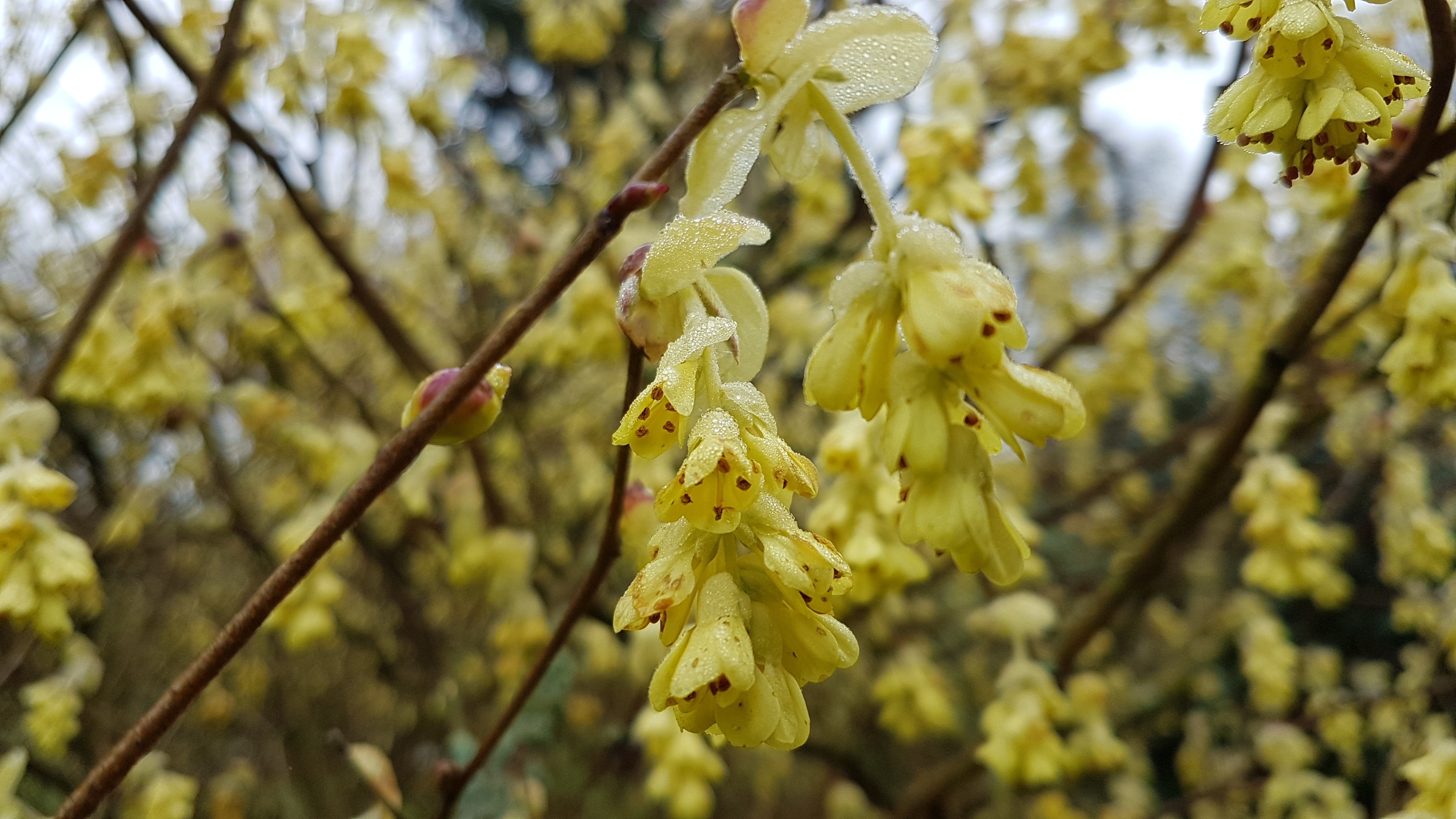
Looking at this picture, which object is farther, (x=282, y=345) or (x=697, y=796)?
(x=282, y=345)

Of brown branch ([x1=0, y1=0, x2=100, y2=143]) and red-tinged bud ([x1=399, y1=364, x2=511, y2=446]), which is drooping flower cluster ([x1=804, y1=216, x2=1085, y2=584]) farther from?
brown branch ([x1=0, y1=0, x2=100, y2=143])

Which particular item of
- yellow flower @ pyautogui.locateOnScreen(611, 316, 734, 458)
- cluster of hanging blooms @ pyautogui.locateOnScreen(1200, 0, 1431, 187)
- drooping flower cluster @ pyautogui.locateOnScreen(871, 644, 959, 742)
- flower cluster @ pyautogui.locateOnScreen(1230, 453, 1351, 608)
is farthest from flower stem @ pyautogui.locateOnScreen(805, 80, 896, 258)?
drooping flower cluster @ pyautogui.locateOnScreen(871, 644, 959, 742)

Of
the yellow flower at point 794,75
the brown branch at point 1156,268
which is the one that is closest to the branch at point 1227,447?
the brown branch at point 1156,268

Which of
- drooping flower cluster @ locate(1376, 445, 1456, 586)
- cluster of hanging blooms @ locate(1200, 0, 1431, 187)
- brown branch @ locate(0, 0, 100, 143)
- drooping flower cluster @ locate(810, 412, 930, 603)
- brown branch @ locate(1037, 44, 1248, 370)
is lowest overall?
drooping flower cluster @ locate(1376, 445, 1456, 586)

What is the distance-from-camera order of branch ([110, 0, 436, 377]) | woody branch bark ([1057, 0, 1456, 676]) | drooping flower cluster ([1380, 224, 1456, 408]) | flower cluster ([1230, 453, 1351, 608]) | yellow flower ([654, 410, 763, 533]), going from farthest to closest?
flower cluster ([1230, 453, 1351, 608]) → branch ([110, 0, 436, 377]) → drooping flower cluster ([1380, 224, 1456, 408]) → woody branch bark ([1057, 0, 1456, 676]) → yellow flower ([654, 410, 763, 533])

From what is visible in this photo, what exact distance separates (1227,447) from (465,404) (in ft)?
4.98

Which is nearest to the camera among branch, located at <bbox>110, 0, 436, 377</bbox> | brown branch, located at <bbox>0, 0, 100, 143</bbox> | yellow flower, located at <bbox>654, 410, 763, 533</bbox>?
yellow flower, located at <bbox>654, 410, 763, 533</bbox>

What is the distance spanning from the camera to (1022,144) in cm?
267

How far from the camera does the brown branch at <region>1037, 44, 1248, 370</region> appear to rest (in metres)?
2.53

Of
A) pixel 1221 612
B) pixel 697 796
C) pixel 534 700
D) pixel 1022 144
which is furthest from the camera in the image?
pixel 1221 612

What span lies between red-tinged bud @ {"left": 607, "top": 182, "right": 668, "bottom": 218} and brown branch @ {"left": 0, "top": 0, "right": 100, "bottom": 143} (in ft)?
5.64

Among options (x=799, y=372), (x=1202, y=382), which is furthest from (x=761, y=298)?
(x=1202, y=382)

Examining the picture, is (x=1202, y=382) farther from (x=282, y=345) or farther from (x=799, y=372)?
(x=282, y=345)

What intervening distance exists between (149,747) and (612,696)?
414 cm
